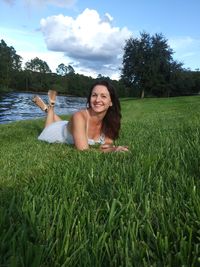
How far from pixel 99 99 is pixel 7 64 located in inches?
5666

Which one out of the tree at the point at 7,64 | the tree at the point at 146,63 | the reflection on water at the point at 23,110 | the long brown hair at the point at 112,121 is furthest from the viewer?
the tree at the point at 7,64

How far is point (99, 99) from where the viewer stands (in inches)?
279

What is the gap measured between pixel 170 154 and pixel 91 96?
3.46 m

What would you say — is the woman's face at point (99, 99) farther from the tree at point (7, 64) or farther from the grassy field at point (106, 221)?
the tree at point (7, 64)

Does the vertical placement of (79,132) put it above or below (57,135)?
above

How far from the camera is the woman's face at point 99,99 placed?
7055mm

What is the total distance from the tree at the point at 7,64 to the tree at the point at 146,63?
69045 mm

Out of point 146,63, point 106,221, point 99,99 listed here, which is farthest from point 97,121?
point 146,63

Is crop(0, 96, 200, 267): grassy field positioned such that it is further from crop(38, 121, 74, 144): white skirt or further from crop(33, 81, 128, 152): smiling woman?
crop(38, 121, 74, 144): white skirt

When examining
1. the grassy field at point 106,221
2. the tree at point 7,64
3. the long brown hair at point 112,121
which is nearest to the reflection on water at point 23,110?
the long brown hair at point 112,121

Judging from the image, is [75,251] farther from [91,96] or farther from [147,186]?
[91,96]

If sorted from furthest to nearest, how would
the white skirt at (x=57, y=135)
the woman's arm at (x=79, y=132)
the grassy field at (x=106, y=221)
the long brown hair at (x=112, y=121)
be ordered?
the white skirt at (x=57, y=135) → the long brown hair at (x=112, y=121) → the woman's arm at (x=79, y=132) → the grassy field at (x=106, y=221)

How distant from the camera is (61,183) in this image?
3037 mm

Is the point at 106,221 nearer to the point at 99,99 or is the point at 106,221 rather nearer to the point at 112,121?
the point at 99,99
